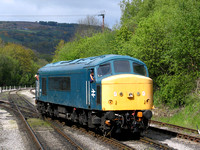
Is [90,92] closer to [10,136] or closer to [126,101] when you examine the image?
[126,101]

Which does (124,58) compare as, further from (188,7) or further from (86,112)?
(188,7)

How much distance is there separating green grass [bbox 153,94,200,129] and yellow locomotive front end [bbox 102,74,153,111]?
4.29 metres

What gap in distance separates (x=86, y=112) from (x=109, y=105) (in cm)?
227

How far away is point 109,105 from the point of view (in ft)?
37.2

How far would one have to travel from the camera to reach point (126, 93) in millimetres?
11617

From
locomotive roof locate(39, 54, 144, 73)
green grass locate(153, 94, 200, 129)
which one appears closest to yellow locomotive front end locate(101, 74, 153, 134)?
locomotive roof locate(39, 54, 144, 73)

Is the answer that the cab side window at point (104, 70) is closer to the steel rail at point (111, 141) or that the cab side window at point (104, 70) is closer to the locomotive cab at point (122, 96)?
the locomotive cab at point (122, 96)

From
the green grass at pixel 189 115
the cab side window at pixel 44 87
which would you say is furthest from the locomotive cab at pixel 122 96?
the cab side window at pixel 44 87

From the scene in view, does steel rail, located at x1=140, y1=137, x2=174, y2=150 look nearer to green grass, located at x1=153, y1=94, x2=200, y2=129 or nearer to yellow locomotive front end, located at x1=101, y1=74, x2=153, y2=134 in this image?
yellow locomotive front end, located at x1=101, y1=74, x2=153, y2=134

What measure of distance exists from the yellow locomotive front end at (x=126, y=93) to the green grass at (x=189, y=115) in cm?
429

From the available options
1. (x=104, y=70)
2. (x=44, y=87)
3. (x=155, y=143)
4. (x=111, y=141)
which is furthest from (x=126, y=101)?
(x=44, y=87)

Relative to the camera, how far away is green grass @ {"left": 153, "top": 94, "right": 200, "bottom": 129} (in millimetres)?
15396

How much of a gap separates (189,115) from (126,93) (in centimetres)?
600

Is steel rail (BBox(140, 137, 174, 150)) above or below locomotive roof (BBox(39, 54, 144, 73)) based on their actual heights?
below
